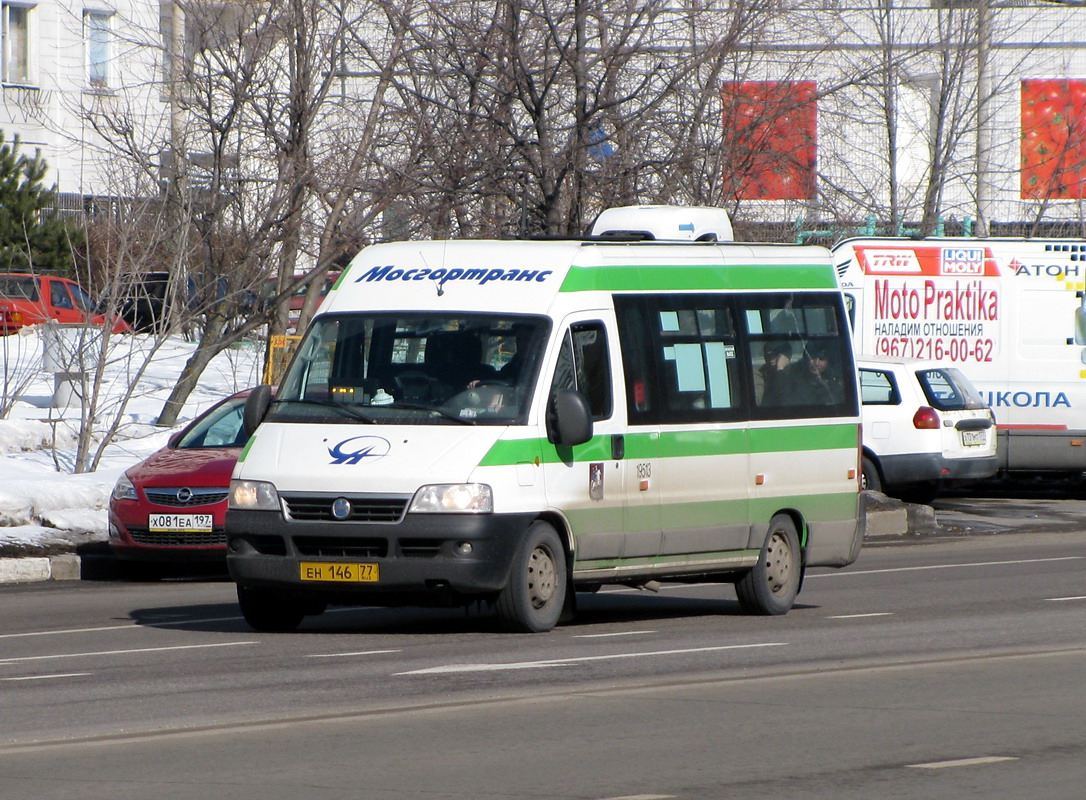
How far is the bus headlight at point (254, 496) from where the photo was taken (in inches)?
442

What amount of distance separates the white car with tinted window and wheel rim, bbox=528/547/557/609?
11250 mm

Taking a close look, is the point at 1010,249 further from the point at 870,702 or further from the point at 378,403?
the point at 870,702

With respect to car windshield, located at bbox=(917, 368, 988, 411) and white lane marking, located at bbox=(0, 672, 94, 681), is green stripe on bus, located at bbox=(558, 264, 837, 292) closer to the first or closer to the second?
white lane marking, located at bbox=(0, 672, 94, 681)

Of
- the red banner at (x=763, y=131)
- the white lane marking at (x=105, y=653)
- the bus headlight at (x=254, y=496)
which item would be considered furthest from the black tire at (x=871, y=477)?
the white lane marking at (x=105, y=653)

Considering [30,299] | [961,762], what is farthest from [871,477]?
[30,299]

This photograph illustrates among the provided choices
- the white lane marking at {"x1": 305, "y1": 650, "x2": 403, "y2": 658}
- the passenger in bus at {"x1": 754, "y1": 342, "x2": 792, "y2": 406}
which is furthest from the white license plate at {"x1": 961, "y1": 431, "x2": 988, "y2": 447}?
the white lane marking at {"x1": 305, "y1": 650, "x2": 403, "y2": 658}

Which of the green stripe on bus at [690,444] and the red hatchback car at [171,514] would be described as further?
the red hatchback car at [171,514]

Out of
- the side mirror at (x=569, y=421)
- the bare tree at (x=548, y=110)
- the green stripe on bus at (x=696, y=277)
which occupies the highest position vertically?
the bare tree at (x=548, y=110)

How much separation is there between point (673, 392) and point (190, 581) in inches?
227

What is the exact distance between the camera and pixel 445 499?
10.9 metres

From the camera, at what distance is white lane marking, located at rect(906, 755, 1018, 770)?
7.27 m

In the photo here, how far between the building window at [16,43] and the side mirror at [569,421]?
3619cm

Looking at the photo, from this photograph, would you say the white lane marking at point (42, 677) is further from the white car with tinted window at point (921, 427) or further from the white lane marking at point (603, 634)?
the white car with tinted window at point (921, 427)

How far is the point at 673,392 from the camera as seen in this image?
12375 mm
